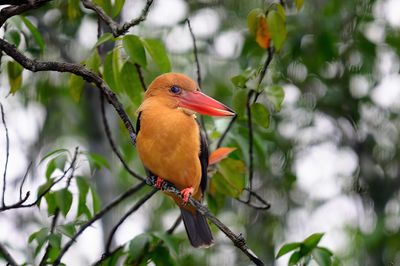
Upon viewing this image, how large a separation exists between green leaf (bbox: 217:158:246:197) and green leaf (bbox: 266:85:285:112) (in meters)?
0.50

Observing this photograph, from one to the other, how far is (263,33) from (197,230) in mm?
1338

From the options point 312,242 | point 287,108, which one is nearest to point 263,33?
point 312,242

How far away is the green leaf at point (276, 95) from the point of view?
4.16 metres

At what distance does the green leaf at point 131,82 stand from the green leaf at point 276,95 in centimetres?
78

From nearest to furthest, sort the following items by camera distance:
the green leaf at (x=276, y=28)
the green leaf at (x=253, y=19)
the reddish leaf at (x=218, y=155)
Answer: the green leaf at (x=276, y=28), the green leaf at (x=253, y=19), the reddish leaf at (x=218, y=155)

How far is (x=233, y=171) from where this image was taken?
4512mm

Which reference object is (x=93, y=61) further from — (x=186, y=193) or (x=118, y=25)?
(x=186, y=193)

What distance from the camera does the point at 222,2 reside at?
304 inches

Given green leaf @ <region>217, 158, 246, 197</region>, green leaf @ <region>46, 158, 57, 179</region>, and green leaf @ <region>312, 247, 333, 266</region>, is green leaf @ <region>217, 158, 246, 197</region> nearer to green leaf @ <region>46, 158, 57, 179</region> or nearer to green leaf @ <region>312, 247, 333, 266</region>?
green leaf @ <region>312, 247, 333, 266</region>

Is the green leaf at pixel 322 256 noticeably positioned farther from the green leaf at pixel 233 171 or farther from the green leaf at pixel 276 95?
the green leaf at pixel 276 95

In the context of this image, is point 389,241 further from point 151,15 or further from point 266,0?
point 151,15

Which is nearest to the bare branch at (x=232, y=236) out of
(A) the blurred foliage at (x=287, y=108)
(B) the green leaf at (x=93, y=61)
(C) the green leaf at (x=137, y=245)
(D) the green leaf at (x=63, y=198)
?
(C) the green leaf at (x=137, y=245)

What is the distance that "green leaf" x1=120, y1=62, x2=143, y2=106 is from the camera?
4342mm

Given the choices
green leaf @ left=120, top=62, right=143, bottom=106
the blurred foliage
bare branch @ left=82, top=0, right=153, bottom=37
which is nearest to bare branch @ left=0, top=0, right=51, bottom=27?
bare branch @ left=82, top=0, right=153, bottom=37
